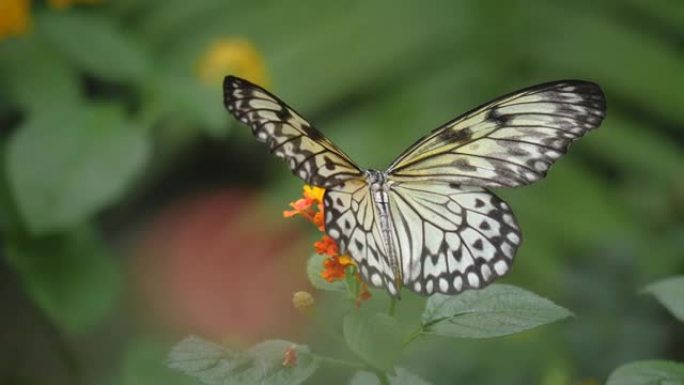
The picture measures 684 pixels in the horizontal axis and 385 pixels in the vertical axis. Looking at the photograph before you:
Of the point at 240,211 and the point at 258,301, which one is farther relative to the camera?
the point at 240,211

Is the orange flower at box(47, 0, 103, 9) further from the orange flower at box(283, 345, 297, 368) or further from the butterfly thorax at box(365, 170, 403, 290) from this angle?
the orange flower at box(283, 345, 297, 368)

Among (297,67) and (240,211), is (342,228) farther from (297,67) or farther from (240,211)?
(240,211)

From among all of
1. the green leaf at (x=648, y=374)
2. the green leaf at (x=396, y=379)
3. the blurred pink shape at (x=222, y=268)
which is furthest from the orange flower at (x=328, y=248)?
the blurred pink shape at (x=222, y=268)

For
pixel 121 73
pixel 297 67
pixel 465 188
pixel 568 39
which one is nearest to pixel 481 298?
pixel 465 188

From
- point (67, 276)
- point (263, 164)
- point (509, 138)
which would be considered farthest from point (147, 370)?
point (263, 164)

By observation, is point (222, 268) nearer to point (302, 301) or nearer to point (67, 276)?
point (67, 276)

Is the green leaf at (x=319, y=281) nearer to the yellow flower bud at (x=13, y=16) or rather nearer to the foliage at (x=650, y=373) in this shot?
the foliage at (x=650, y=373)

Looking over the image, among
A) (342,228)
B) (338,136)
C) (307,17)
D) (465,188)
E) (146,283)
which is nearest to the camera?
(342,228)
